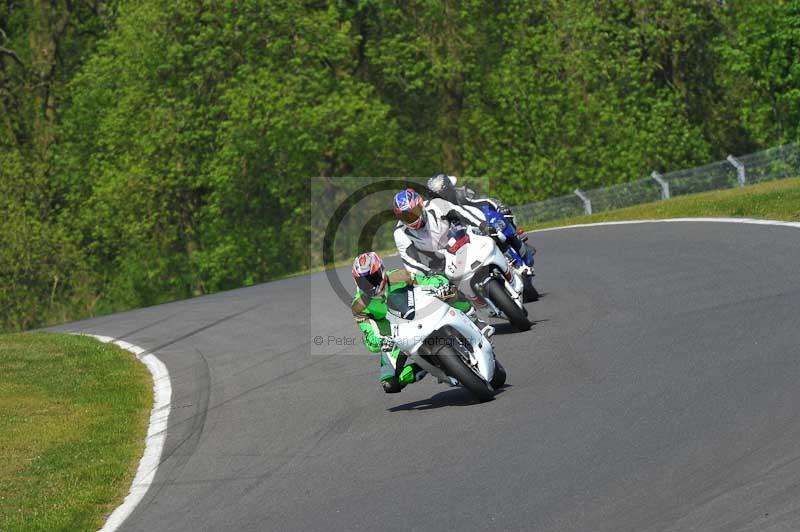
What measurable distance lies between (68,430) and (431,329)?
14.2 feet

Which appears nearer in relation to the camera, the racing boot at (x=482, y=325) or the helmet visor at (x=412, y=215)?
the racing boot at (x=482, y=325)

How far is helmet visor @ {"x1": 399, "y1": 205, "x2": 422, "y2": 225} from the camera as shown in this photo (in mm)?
13030

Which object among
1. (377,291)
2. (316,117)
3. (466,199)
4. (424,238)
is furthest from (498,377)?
(316,117)

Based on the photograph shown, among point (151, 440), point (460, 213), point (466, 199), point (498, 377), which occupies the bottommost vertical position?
point (151, 440)

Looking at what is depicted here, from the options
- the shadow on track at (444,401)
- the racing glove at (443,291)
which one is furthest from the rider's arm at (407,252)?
the racing glove at (443,291)

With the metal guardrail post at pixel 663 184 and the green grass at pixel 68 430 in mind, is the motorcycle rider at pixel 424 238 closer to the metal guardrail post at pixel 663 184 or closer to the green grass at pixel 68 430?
the green grass at pixel 68 430

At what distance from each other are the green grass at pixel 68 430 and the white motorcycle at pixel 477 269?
11.6 ft

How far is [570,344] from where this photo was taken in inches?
523

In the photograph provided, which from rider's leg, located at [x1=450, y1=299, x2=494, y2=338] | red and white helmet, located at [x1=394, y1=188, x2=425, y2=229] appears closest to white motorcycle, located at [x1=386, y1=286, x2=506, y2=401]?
rider's leg, located at [x1=450, y1=299, x2=494, y2=338]

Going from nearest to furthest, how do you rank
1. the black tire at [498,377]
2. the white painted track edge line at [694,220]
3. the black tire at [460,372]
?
the black tire at [460,372]
the black tire at [498,377]
the white painted track edge line at [694,220]

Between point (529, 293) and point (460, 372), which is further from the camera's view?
point (529, 293)

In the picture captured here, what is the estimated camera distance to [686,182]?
33.1 metres

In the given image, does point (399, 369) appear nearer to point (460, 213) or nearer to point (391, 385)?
point (391, 385)

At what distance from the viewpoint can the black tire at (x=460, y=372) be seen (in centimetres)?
1074
